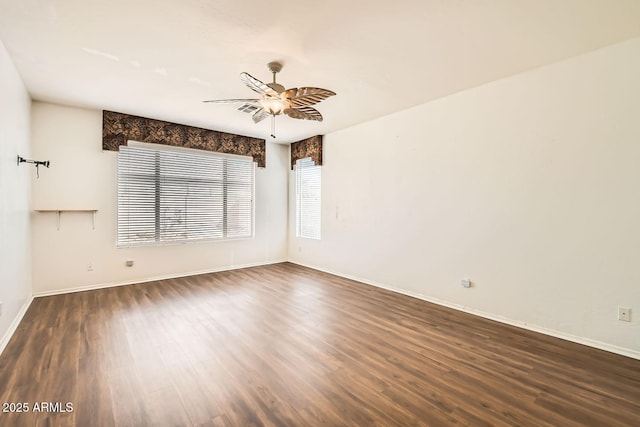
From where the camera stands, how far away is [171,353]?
245 centimetres

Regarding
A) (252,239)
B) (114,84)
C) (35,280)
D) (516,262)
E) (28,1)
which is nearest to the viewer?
(28,1)

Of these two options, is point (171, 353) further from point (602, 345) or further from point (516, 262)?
point (602, 345)

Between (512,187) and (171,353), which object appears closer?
(171,353)

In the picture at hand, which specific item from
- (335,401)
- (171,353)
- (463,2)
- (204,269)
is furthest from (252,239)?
(463,2)

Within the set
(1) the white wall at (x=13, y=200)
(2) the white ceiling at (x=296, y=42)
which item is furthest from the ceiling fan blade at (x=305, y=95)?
(1) the white wall at (x=13, y=200)

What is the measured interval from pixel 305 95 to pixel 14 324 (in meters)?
3.70

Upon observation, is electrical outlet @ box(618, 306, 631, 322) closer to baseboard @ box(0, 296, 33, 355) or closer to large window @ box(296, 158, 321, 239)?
large window @ box(296, 158, 321, 239)

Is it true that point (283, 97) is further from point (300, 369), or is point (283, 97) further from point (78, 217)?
point (78, 217)

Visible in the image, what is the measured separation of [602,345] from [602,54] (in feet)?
8.48

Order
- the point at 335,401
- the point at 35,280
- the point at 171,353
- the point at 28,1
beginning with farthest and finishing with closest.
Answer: the point at 35,280, the point at 171,353, the point at 28,1, the point at 335,401

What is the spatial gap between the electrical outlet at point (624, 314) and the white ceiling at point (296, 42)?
89.9 inches

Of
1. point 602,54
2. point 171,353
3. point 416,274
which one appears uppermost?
point 602,54

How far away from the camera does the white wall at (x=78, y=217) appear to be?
3951 millimetres

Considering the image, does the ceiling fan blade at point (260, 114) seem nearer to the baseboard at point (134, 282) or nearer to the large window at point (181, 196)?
the large window at point (181, 196)
